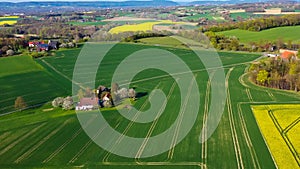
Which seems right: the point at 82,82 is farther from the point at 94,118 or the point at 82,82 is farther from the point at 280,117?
the point at 280,117

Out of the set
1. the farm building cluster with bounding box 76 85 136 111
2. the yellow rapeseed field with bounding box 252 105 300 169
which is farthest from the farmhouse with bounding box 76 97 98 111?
the yellow rapeseed field with bounding box 252 105 300 169

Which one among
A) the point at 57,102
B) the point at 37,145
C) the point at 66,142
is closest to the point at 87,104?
the point at 57,102

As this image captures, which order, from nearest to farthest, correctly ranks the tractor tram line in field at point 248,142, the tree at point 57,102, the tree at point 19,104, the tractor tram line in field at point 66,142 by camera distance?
the tractor tram line in field at point 248,142 → the tractor tram line in field at point 66,142 → the tree at point 19,104 → the tree at point 57,102

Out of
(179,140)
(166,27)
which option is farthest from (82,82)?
(166,27)

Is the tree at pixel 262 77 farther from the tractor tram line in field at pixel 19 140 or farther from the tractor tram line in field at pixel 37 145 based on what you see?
the tractor tram line in field at pixel 19 140

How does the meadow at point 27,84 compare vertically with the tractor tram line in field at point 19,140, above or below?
above

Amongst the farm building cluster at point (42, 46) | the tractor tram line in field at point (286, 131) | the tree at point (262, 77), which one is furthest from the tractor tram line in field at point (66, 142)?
the farm building cluster at point (42, 46)

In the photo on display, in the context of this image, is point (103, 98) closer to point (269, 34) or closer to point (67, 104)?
point (67, 104)
